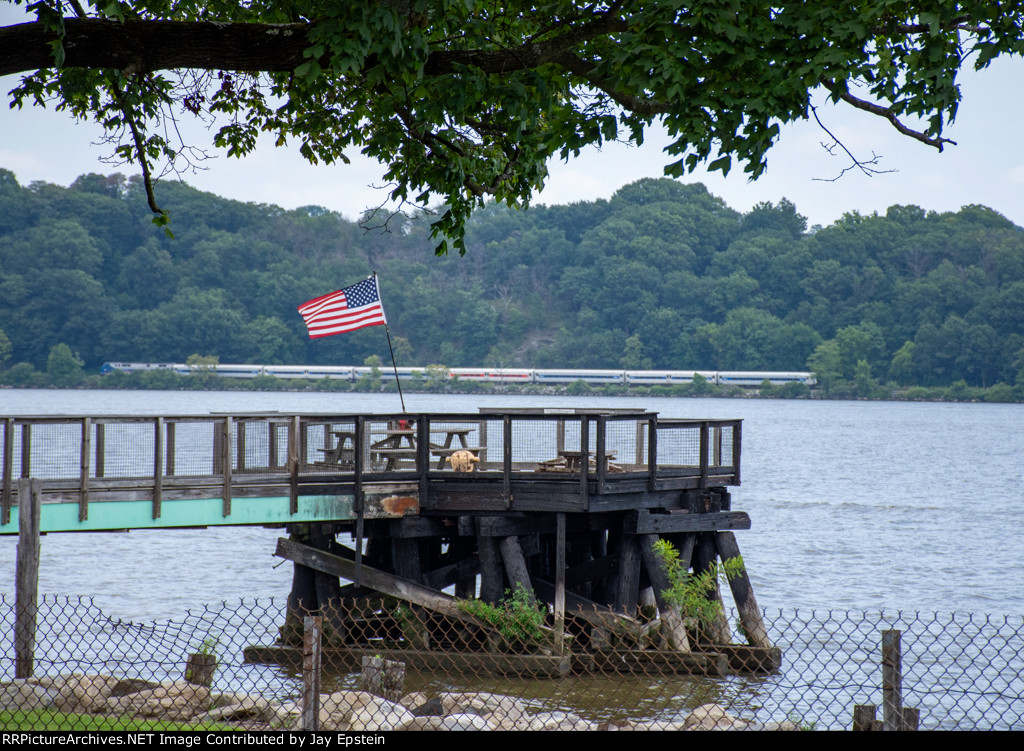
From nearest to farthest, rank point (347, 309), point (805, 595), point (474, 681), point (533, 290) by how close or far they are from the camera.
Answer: point (474, 681), point (347, 309), point (805, 595), point (533, 290)

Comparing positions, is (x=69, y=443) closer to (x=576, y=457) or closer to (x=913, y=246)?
(x=576, y=457)

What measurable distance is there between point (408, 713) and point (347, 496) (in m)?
4.89

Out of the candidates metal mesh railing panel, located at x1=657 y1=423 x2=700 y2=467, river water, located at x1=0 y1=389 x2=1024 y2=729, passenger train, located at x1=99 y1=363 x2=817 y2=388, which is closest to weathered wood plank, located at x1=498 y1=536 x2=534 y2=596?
river water, located at x1=0 y1=389 x2=1024 y2=729

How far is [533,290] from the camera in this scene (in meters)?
161

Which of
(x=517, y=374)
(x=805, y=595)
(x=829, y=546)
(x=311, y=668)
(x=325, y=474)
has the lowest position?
(x=829, y=546)

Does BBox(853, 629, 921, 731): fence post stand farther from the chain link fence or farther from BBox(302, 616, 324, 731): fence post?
the chain link fence

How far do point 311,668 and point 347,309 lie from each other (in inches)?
457

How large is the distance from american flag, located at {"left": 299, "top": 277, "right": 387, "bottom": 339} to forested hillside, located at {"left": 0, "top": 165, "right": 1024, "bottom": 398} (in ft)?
413

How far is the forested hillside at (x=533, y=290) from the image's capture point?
138250 mm

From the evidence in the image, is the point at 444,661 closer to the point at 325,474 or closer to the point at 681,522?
the point at 325,474

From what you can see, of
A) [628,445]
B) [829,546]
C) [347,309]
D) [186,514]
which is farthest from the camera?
[829,546]

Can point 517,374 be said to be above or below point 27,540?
→ below

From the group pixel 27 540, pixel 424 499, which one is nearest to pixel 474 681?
pixel 424 499

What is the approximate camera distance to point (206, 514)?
1549cm
